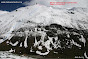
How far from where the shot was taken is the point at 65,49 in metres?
192

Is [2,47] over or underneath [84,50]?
over

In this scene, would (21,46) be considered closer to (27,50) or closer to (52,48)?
(27,50)

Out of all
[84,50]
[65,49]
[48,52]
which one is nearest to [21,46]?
[48,52]

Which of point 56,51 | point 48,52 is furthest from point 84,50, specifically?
Answer: point 48,52

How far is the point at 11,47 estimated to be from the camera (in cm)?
18650

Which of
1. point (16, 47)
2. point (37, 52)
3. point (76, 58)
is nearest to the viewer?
point (76, 58)

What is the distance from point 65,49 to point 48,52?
34.8 meters

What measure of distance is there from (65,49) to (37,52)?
5338 centimetres

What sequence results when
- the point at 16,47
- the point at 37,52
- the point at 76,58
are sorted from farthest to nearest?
the point at 16,47, the point at 37,52, the point at 76,58

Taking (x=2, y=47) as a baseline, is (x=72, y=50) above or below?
below

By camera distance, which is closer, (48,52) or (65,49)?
(48,52)

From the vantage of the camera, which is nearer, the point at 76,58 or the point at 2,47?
the point at 76,58

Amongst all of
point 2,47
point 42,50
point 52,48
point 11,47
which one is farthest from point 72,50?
point 2,47

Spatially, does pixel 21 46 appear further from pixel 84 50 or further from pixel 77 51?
pixel 84 50
